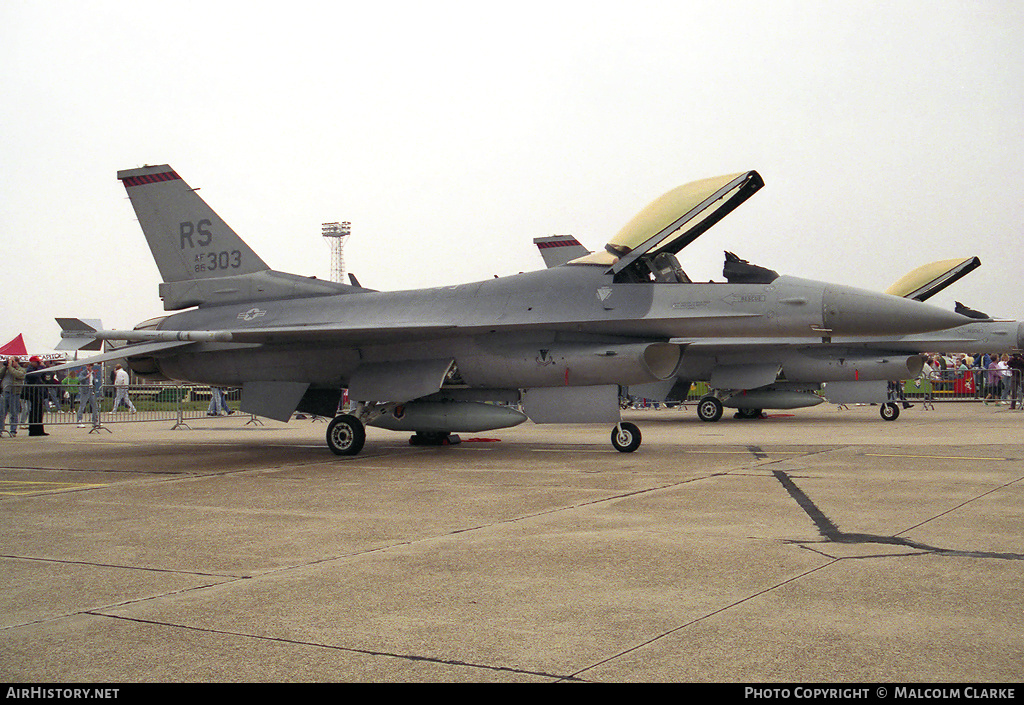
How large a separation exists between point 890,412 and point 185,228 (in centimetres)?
1535

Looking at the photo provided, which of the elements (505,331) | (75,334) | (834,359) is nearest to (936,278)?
(834,359)

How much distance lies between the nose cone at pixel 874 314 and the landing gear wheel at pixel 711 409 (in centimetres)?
963

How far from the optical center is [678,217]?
33.9ft

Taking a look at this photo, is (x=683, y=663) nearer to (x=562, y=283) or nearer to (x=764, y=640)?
(x=764, y=640)

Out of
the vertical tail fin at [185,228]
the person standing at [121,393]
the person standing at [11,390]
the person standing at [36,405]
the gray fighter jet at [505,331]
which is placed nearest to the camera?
the gray fighter jet at [505,331]

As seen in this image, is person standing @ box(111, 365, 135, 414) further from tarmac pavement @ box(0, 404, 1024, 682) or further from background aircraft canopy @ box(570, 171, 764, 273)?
background aircraft canopy @ box(570, 171, 764, 273)

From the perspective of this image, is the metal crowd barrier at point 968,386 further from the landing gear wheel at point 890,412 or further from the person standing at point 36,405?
the person standing at point 36,405

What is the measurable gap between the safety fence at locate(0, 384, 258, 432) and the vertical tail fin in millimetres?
6063

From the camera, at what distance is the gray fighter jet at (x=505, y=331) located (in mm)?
10016

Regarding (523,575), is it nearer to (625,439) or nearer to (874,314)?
(625,439)

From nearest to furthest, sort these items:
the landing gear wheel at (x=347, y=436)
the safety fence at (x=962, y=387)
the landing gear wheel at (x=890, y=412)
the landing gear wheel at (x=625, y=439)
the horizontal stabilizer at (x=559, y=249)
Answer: the landing gear wheel at (x=625, y=439)
the landing gear wheel at (x=347, y=436)
the landing gear wheel at (x=890, y=412)
the horizontal stabilizer at (x=559, y=249)
the safety fence at (x=962, y=387)

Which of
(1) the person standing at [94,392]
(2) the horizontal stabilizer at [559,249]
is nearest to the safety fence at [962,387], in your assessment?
(2) the horizontal stabilizer at [559,249]

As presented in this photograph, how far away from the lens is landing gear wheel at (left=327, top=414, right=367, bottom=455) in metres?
11.0

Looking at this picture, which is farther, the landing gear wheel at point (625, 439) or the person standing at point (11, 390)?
the person standing at point (11, 390)
